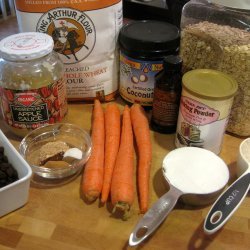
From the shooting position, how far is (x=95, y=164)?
71 centimetres

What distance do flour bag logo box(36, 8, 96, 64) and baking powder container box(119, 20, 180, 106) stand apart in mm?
83

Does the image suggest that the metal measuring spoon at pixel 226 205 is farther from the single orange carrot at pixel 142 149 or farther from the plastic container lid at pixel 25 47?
the plastic container lid at pixel 25 47

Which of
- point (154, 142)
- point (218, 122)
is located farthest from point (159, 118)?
point (218, 122)

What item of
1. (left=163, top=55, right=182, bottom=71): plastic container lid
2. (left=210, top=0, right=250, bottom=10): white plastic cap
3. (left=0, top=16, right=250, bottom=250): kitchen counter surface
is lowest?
(left=0, top=16, right=250, bottom=250): kitchen counter surface

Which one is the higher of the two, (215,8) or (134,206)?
(215,8)

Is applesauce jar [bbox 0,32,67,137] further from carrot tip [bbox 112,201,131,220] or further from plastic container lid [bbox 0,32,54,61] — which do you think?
carrot tip [bbox 112,201,131,220]

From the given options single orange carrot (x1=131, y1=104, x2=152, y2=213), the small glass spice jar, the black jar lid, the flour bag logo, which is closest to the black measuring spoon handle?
single orange carrot (x1=131, y1=104, x2=152, y2=213)

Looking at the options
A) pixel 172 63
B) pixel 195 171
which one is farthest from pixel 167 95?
pixel 195 171

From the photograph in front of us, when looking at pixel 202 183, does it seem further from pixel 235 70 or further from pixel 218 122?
pixel 235 70

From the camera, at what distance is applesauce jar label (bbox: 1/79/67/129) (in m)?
0.72

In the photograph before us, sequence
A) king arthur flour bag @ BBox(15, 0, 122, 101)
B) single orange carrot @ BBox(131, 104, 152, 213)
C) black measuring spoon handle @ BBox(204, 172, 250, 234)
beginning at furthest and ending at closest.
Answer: king arthur flour bag @ BBox(15, 0, 122, 101), single orange carrot @ BBox(131, 104, 152, 213), black measuring spoon handle @ BBox(204, 172, 250, 234)

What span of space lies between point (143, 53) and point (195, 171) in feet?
0.98

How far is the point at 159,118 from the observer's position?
81cm

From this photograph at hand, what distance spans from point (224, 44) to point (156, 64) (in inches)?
6.2
